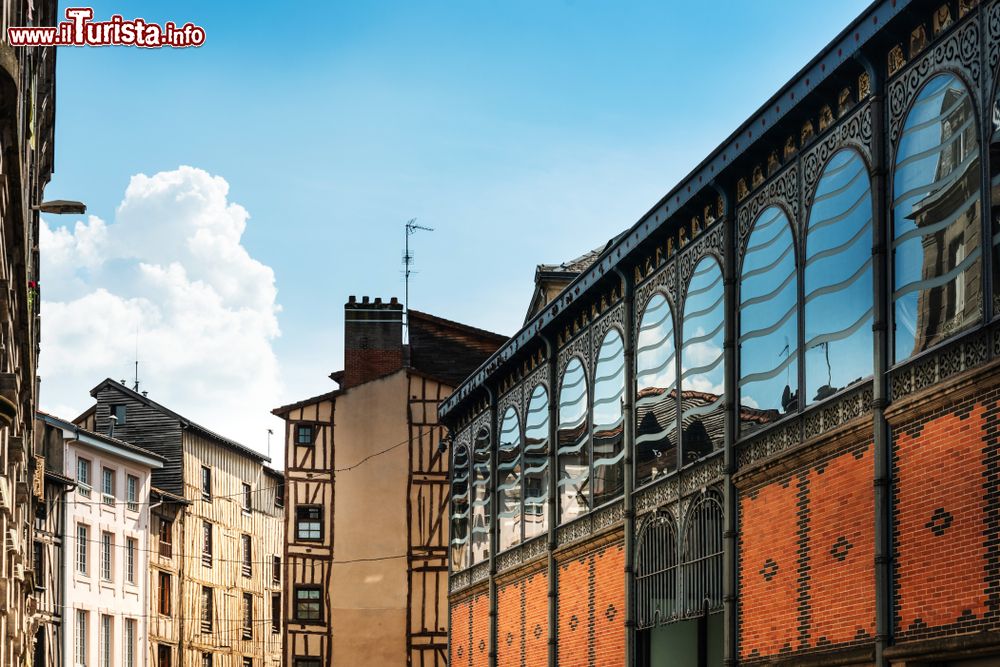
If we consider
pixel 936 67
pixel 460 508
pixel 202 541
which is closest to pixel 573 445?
pixel 460 508

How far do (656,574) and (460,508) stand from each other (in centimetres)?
1334

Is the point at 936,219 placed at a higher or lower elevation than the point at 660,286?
lower

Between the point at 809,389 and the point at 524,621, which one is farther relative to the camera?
the point at 524,621

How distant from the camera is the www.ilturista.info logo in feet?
48.2

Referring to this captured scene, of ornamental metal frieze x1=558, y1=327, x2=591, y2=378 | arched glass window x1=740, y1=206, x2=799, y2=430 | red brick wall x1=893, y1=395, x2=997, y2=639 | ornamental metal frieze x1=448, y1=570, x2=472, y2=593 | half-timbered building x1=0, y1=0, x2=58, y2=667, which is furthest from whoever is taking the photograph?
ornamental metal frieze x1=448, y1=570, x2=472, y2=593

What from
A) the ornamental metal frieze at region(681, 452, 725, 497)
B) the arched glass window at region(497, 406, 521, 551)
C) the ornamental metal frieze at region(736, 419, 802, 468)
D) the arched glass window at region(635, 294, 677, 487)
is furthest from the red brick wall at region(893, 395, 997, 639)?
the arched glass window at region(497, 406, 521, 551)

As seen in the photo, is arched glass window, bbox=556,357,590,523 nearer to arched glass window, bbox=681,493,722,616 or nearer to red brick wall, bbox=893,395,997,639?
arched glass window, bbox=681,493,722,616

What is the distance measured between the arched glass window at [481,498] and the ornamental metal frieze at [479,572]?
126 mm

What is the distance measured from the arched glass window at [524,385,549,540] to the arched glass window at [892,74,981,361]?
506 inches

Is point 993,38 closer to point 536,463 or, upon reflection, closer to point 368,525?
point 536,463

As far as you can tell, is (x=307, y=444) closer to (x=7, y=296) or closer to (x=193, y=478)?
(x=193, y=478)

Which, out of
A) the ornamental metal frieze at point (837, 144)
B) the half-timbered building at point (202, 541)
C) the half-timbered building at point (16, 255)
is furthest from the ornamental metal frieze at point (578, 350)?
the half-timbered building at point (202, 541)

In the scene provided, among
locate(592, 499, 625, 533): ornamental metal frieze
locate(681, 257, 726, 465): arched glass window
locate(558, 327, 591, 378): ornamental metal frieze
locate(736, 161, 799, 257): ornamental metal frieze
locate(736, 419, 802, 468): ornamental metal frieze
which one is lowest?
locate(592, 499, 625, 533): ornamental metal frieze

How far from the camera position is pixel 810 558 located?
1536 cm
